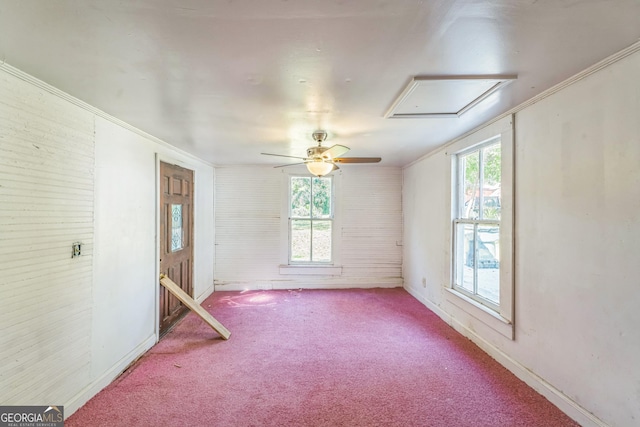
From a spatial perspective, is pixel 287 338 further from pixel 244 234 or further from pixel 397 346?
pixel 244 234

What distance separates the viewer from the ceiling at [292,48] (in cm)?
115

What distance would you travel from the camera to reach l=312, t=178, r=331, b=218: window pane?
5.27 metres

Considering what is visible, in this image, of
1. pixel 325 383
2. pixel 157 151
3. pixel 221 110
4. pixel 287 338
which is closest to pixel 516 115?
pixel 221 110

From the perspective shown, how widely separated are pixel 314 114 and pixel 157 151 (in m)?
1.95

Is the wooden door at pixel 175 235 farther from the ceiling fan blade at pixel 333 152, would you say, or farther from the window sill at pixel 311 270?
the ceiling fan blade at pixel 333 152

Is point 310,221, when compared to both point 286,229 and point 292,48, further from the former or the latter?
point 292,48

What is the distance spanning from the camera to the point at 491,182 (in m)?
2.90

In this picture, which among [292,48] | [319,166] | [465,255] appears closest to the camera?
[292,48]

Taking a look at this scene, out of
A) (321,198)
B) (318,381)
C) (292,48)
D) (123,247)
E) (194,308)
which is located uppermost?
(292,48)

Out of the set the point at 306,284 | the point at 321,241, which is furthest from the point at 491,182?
the point at 306,284

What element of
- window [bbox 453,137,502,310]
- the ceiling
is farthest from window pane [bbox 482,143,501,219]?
the ceiling

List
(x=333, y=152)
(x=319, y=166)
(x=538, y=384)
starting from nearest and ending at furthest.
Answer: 1. (x=538, y=384)
2. (x=333, y=152)
3. (x=319, y=166)

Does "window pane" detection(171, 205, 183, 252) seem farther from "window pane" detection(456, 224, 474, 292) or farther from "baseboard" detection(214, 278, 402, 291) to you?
"window pane" detection(456, 224, 474, 292)

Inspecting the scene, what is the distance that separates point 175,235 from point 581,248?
4.03m
